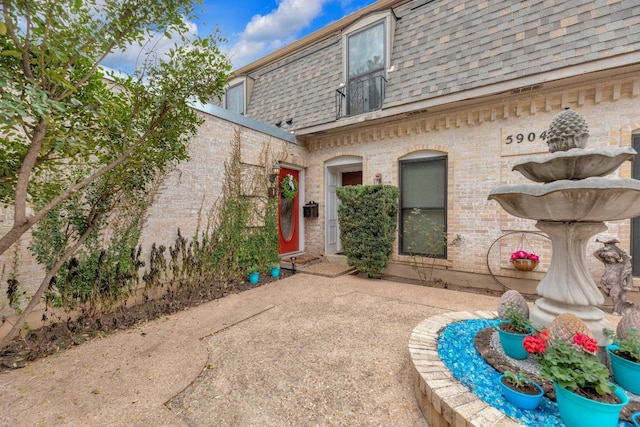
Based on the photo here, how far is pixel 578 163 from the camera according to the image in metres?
1.90

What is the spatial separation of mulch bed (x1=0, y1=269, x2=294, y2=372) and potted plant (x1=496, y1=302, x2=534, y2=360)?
3.86m

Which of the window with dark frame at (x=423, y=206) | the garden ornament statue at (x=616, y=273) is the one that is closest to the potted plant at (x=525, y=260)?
the garden ornament statue at (x=616, y=273)

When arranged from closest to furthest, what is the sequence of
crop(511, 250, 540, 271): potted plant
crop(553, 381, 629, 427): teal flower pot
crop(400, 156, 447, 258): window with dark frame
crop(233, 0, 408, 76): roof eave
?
crop(553, 381, 629, 427): teal flower pot
crop(511, 250, 540, 271): potted plant
crop(400, 156, 447, 258): window with dark frame
crop(233, 0, 408, 76): roof eave

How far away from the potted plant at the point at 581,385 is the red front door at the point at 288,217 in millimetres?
5646

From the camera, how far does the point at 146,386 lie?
7.03ft

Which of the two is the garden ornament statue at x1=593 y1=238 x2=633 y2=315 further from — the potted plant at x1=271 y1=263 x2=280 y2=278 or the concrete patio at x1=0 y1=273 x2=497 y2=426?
the potted plant at x1=271 y1=263 x2=280 y2=278

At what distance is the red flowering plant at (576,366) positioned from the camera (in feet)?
4.69

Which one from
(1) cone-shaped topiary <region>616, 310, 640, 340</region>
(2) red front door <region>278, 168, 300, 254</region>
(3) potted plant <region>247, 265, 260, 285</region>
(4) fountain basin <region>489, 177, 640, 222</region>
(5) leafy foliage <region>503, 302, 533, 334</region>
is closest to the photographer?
(4) fountain basin <region>489, 177, 640, 222</region>

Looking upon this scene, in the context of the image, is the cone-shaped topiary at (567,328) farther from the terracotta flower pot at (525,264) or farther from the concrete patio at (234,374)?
the terracotta flower pot at (525,264)

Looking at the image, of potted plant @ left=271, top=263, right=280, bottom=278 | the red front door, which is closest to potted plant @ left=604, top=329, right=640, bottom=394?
potted plant @ left=271, top=263, right=280, bottom=278

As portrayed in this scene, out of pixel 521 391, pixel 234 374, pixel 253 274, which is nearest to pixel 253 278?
pixel 253 274

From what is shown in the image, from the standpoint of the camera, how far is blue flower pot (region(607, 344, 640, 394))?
5.47ft

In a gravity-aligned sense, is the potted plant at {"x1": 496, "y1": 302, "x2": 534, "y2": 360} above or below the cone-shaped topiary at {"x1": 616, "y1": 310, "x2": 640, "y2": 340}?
below

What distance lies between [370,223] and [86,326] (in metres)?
4.46
